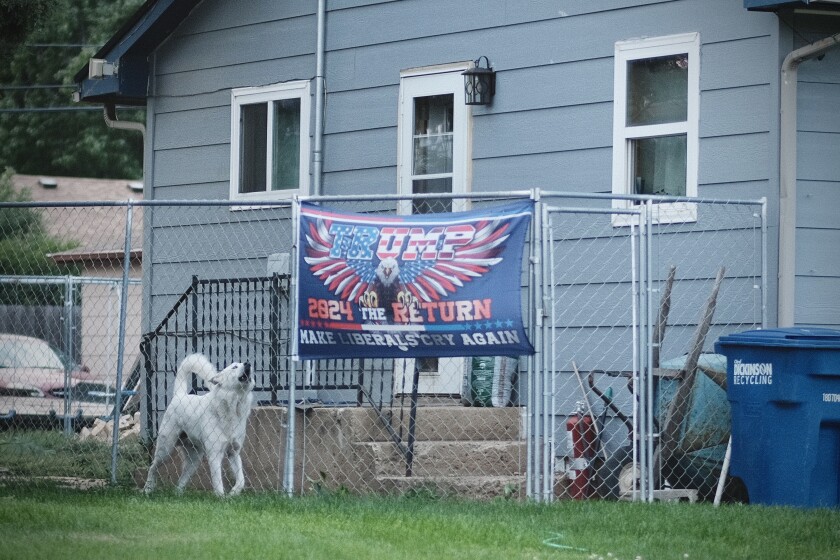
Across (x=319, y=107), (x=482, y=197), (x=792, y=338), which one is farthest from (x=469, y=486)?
(x=319, y=107)

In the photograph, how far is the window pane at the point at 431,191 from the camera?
38.6 ft

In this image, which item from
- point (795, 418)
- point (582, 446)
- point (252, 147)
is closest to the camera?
point (795, 418)

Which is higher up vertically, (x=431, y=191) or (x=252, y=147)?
(x=252, y=147)

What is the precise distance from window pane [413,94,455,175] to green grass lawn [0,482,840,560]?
397 cm

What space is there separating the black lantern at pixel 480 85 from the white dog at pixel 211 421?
3209 millimetres

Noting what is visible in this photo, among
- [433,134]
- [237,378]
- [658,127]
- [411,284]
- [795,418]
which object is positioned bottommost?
[795,418]

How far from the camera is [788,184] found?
31.2 ft

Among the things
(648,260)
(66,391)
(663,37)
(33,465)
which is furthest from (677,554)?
(66,391)

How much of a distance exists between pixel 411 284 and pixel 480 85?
122 inches

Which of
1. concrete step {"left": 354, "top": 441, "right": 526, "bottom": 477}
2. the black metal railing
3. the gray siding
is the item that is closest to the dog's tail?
the black metal railing

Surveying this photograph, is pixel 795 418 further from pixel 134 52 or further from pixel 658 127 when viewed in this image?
pixel 134 52

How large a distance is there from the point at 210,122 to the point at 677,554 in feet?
26.7

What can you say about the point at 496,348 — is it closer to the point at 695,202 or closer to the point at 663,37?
the point at 695,202

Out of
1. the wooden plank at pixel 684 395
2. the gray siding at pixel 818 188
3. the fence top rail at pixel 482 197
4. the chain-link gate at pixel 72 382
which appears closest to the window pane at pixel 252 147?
the chain-link gate at pixel 72 382
